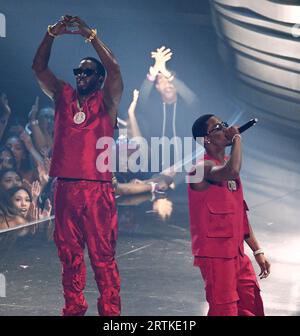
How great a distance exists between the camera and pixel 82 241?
231 inches

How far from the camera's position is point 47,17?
8125mm

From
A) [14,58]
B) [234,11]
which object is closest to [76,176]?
[14,58]

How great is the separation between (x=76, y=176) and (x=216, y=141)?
117 cm

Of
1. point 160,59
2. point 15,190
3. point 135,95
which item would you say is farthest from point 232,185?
point 160,59

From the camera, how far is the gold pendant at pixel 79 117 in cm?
587

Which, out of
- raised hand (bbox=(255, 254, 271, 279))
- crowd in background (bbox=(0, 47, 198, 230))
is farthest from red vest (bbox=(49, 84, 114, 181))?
crowd in background (bbox=(0, 47, 198, 230))

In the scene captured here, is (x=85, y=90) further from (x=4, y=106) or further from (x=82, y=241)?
(x=4, y=106)

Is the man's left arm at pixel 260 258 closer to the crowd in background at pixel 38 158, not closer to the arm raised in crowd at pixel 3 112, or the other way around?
the crowd in background at pixel 38 158

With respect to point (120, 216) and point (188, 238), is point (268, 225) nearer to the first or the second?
point (188, 238)

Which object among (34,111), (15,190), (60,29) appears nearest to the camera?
(60,29)

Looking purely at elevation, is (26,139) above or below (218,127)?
above

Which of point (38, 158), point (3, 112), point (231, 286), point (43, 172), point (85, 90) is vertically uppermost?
point (3, 112)

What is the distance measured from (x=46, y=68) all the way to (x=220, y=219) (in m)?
1.78

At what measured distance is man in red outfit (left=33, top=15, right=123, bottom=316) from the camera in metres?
5.84
